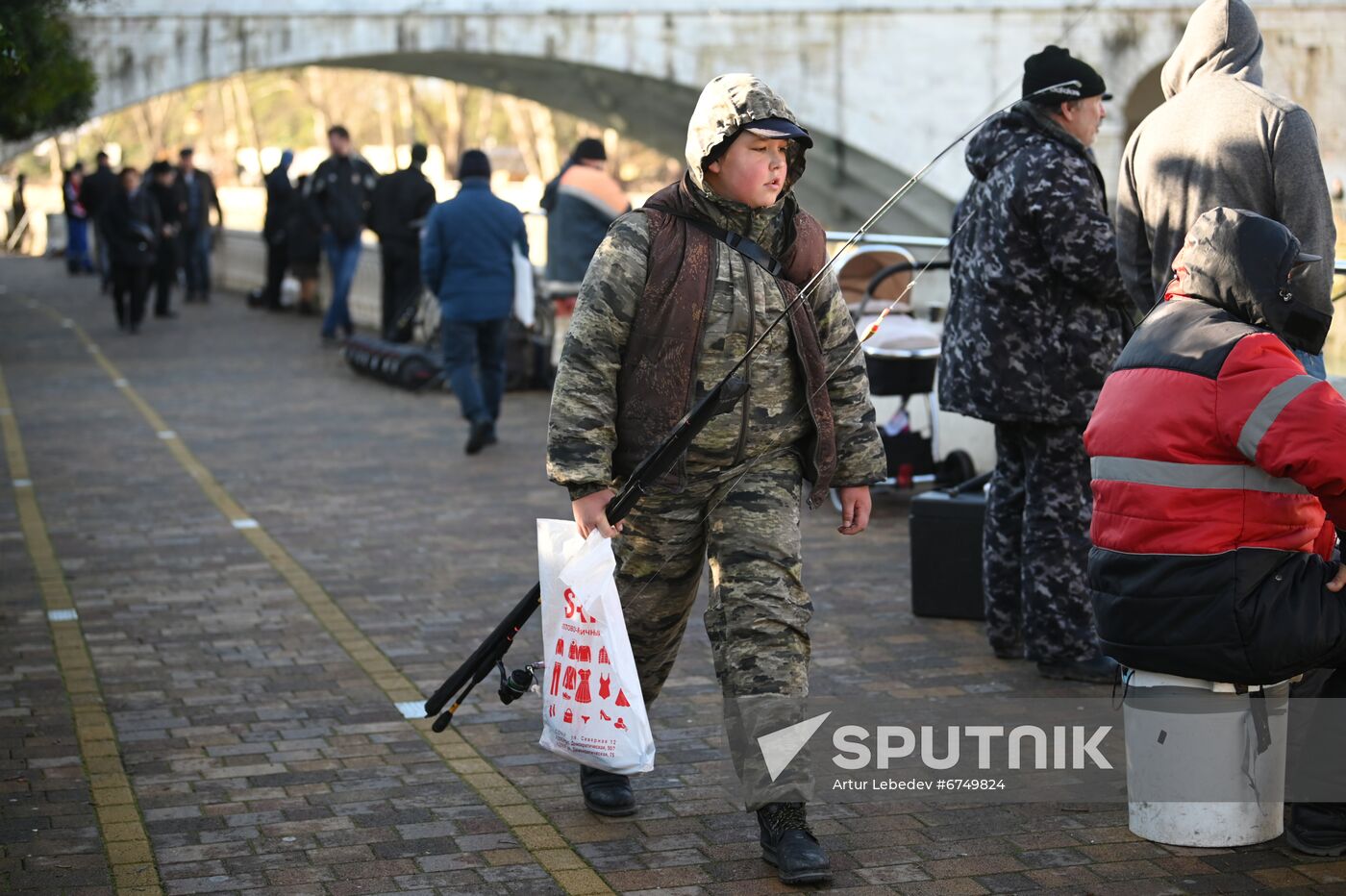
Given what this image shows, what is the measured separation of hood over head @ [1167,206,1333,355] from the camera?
4328mm

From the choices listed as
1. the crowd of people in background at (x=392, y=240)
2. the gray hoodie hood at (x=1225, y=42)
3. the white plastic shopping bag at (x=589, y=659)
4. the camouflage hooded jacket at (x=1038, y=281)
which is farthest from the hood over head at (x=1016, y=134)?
the crowd of people in background at (x=392, y=240)

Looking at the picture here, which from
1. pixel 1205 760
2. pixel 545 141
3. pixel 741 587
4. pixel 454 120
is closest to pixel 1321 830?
pixel 1205 760

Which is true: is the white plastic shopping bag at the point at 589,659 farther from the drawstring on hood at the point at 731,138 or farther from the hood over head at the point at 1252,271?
the hood over head at the point at 1252,271

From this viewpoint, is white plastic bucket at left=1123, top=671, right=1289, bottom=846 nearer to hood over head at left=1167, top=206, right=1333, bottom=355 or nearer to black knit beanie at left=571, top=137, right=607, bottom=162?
hood over head at left=1167, top=206, right=1333, bottom=355

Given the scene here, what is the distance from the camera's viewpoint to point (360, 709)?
5961mm

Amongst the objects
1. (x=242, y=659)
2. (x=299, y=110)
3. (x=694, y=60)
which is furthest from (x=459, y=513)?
(x=299, y=110)

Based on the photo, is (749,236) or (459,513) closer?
(749,236)

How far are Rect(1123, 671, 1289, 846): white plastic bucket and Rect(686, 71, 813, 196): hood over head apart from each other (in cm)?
154

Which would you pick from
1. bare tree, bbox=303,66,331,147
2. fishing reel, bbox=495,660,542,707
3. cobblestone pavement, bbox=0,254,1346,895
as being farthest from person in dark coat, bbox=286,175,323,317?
bare tree, bbox=303,66,331,147

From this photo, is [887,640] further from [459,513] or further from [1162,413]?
[459,513]

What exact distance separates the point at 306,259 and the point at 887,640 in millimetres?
15712

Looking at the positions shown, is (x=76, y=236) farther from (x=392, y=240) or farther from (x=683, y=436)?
(x=683, y=436)

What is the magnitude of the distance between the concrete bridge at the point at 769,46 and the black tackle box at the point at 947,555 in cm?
2583

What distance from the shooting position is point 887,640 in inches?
267
